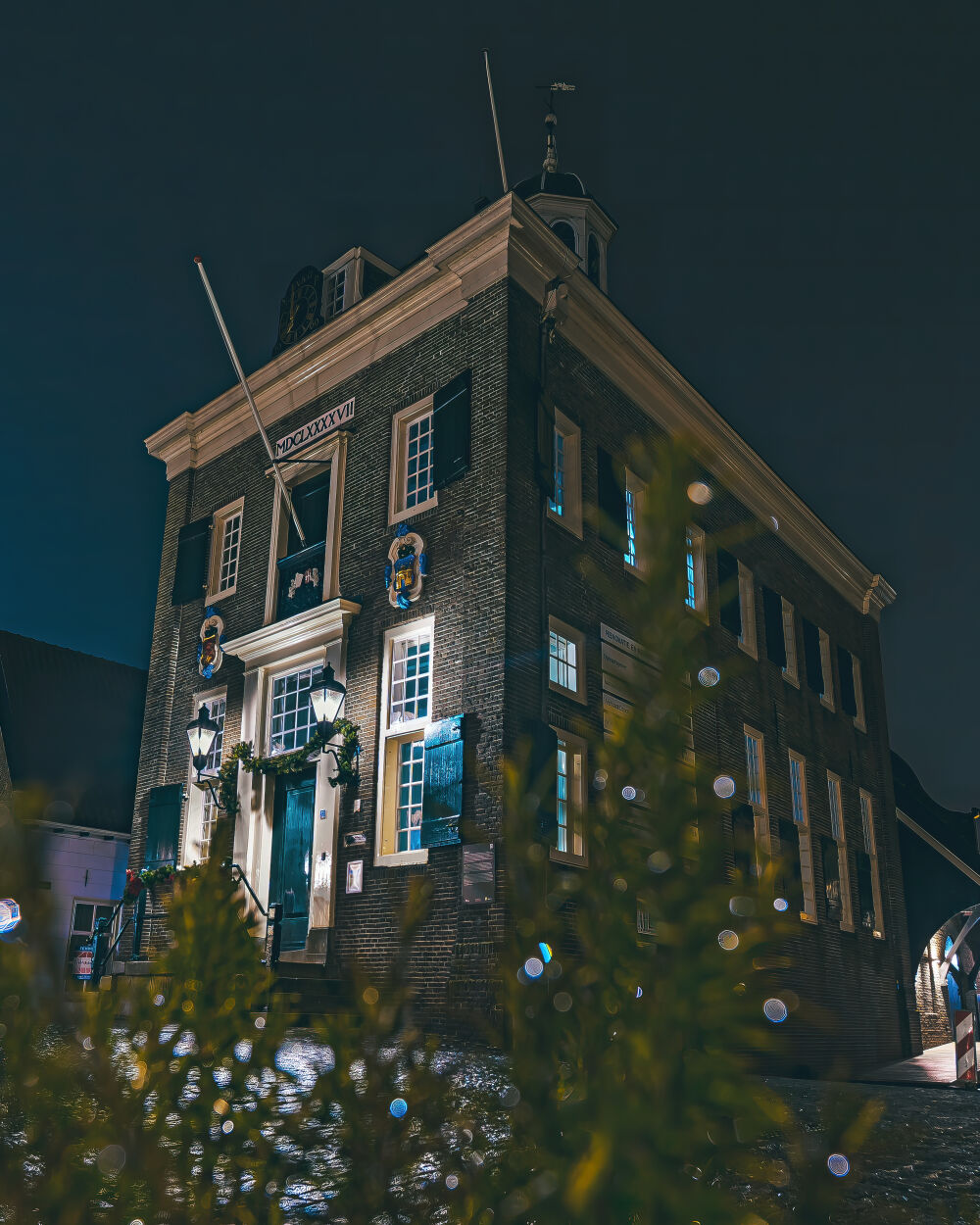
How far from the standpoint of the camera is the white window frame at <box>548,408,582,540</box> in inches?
578

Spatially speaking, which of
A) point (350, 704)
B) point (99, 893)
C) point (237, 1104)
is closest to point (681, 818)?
point (237, 1104)

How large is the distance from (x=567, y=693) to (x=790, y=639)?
9898mm

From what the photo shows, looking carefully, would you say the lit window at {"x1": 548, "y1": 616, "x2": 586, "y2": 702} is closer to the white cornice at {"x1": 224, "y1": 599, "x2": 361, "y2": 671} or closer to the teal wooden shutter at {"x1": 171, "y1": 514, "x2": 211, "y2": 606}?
the white cornice at {"x1": 224, "y1": 599, "x2": 361, "y2": 671}

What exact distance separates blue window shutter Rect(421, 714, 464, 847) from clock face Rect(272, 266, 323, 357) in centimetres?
833

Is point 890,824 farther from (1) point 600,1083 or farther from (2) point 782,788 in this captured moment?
(1) point 600,1083

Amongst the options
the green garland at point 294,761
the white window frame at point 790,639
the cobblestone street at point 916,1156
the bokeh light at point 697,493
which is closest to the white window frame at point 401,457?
the green garland at point 294,761

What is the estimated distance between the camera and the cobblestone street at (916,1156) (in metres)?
4.21

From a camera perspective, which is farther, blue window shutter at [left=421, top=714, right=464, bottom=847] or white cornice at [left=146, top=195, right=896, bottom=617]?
white cornice at [left=146, top=195, right=896, bottom=617]

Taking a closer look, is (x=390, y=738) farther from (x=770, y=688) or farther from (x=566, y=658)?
(x=770, y=688)

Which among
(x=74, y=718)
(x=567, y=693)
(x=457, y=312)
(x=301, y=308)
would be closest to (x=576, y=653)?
(x=567, y=693)

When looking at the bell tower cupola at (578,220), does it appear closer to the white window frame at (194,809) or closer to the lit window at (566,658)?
the lit window at (566,658)

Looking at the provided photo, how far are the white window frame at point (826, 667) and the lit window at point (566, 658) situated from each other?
35.0 feet

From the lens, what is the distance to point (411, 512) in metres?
14.5

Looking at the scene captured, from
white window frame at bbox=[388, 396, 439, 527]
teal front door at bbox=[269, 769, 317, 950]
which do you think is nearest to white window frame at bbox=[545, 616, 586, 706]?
white window frame at bbox=[388, 396, 439, 527]
